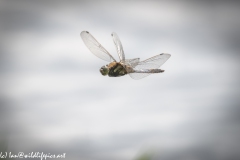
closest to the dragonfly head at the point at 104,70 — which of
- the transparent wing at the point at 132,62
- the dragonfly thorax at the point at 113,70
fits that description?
the dragonfly thorax at the point at 113,70

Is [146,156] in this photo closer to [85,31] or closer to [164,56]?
[85,31]

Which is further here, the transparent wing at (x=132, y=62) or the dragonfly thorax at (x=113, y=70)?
the transparent wing at (x=132, y=62)

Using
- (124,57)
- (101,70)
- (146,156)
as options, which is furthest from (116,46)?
(146,156)

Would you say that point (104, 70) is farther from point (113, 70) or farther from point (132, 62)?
point (132, 62)

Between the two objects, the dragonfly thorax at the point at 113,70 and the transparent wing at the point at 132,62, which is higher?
the transparent wing at the point at 132,62

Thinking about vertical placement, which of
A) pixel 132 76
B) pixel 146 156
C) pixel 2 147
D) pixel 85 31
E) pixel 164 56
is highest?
pixel 85 31

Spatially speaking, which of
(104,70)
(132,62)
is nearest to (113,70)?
(104,70)

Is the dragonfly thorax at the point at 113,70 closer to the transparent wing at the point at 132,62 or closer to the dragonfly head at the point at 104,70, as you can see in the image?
the dragonfly head at the point at 104,70

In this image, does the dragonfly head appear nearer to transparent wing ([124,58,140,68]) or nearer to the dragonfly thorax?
the dragonfly thorax

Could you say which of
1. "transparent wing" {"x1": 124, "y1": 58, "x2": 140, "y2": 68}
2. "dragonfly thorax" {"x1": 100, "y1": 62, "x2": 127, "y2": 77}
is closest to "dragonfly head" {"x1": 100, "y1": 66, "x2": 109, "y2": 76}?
"dragonfly thorax" {"x1": 100, "y1": 62, "x2": 127, "y2": 77}
